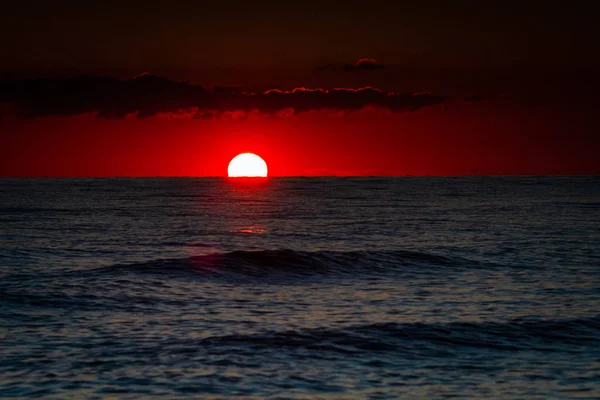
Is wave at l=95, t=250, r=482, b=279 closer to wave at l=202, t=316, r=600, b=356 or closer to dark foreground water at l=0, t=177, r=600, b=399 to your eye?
dark foreground water at l=0, t=177, r=600, b=399

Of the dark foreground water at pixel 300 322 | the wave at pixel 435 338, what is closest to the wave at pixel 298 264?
the dark foreground water at pixel 300 322

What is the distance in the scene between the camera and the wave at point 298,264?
32.1 m

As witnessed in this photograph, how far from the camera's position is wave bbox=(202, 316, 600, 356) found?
693 inches

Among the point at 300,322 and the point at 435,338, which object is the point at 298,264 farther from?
the point at 435,338

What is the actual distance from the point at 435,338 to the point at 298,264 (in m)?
16.6

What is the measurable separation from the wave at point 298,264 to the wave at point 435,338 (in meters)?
12.1

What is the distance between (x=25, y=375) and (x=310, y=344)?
20.6 feet

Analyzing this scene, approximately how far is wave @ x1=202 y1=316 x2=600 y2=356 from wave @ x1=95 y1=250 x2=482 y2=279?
12120 mm

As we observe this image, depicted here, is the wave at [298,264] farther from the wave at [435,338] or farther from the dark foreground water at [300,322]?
the wave at [435,338]

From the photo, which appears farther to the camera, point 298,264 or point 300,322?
point 298,264

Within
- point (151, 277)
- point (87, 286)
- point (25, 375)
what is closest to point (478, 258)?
point (151, 277)

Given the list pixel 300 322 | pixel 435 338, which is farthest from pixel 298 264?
pixel 435 338

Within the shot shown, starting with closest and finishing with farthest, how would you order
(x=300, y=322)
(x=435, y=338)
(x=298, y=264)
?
(x=435, y=338) → (x=300, y=322) → (x=298, y=264)

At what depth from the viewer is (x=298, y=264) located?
114 ft
